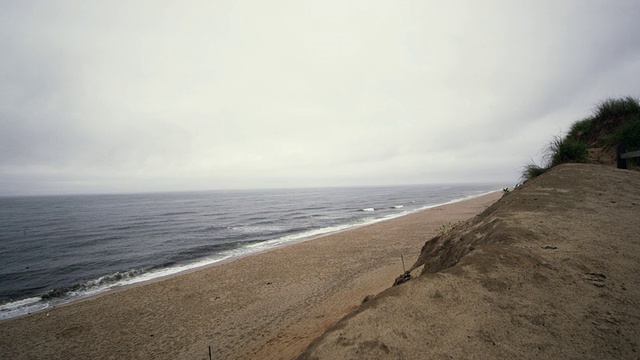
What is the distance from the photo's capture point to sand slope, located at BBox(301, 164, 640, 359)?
2.39m

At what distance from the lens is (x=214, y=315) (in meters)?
8.34

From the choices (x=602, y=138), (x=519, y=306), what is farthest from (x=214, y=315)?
(x=602, y=138)

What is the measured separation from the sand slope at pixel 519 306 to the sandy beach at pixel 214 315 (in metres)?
3.14

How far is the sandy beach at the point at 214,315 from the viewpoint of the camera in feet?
21.9

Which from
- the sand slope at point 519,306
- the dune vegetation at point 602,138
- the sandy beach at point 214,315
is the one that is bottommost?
the sandy beach at point 214,315

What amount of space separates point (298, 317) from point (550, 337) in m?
6.47

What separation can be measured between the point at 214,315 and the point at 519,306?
873 centimetres

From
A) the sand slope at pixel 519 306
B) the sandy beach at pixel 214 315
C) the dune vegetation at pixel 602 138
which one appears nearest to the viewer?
the sand slope at pixel 519 306

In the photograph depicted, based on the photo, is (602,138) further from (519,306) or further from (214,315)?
(214,315)

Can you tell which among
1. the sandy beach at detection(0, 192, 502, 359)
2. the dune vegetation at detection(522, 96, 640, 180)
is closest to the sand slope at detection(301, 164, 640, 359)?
the sandy beach at detection(0, 192, 502, 359)

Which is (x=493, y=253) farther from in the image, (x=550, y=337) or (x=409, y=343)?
(x=409, y=343)

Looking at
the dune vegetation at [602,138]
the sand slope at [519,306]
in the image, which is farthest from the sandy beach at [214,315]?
the dune vegetation at [602,138]

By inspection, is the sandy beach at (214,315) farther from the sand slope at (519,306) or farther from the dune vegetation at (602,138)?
the dune vegetation at (602,138)

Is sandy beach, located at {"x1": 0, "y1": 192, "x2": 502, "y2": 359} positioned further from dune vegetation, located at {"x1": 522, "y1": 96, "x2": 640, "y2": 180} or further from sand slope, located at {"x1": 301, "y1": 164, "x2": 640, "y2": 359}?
dune vegetation, located at {"x1": 522, "y1": 96, "x2": 640, "y2": 180}
